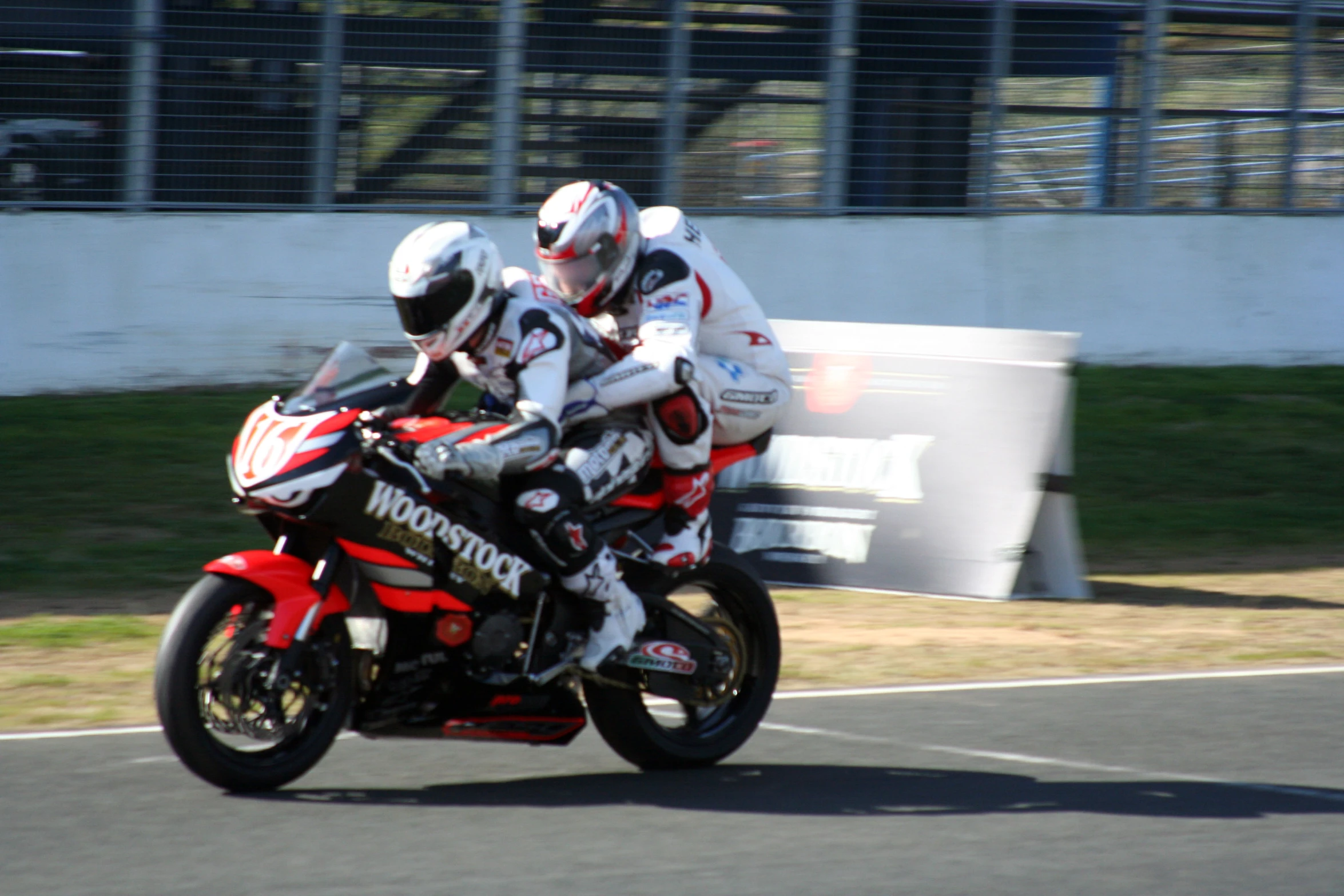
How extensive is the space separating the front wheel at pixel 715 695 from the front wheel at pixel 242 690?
3.10 feet

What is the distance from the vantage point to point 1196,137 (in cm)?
1612

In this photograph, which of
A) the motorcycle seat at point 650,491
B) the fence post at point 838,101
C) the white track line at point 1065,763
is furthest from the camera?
the fence post at point 838,101

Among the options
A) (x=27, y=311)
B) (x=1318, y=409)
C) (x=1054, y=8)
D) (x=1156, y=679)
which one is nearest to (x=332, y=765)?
(x=1156, y=679)

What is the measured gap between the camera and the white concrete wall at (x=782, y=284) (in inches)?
486

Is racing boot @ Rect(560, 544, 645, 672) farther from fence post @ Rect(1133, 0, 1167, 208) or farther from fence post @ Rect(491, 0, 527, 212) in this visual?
fence post @ Rect(1133, 0, 1167, 208)

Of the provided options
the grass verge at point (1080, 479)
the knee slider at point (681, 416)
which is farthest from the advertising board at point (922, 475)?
the knee slider at point (681, 416)

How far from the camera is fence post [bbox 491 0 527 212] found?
45.1 feet

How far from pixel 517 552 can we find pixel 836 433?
424 cm

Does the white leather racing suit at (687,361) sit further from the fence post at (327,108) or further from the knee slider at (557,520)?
the fence post at (327,108)

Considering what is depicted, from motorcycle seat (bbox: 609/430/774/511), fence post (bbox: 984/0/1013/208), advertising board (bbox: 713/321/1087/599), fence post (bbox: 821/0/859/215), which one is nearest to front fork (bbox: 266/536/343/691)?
motorcycle seat (bbox: 609/430/774/511)

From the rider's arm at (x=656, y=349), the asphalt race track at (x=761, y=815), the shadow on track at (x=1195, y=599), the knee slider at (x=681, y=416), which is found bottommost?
the asphalt race track at (x=761, y=815)

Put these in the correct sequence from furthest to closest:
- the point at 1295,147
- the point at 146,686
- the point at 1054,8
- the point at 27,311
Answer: the point at 1295,147, the point at 1054,8, the point at 27,311, the point at 146,686

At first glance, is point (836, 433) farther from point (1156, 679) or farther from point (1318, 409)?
point (1318, 409)

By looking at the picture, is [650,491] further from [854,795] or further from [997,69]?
[997,69]
